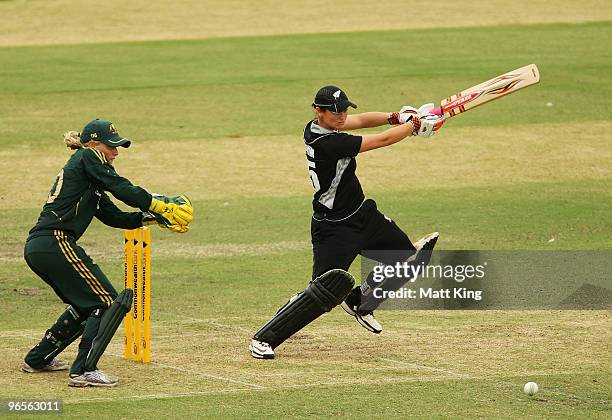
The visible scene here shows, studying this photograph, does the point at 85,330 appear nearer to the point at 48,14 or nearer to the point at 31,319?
the point at 31,319

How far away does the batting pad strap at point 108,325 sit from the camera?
8547mm

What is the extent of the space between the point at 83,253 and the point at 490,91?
373 centimetres

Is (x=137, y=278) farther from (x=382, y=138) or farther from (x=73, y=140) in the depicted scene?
(x=382, y=138)

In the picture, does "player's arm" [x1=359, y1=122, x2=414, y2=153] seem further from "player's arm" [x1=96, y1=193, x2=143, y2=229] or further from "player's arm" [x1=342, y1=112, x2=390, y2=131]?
"player's arm" [x1=96, y1=193, x2=143, y2=229]

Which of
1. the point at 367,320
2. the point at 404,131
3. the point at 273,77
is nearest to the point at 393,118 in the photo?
the point at 404,131

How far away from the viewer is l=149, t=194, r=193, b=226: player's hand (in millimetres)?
8867

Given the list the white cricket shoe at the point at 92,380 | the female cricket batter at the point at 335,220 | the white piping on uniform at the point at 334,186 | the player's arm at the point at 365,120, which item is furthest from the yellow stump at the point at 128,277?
the player's arm at the point at 365,120

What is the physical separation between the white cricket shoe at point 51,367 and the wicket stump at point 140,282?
54cm

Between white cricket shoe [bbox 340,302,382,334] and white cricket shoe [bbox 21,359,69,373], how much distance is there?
2.19 m

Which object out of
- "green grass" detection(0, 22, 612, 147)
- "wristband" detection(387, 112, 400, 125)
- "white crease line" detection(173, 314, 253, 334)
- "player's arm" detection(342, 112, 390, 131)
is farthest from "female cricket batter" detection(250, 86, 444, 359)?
"green grass" detection(0, 22, 612, 147)

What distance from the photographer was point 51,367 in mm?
9039

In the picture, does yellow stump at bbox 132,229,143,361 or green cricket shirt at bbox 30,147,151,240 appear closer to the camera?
green cricket shirt at bbox 30,147,151,240

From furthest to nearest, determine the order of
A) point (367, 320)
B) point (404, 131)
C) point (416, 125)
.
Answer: point (367, 320)
point (416, 125)
point (404, 131)

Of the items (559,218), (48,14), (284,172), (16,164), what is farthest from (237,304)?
(48,14)
